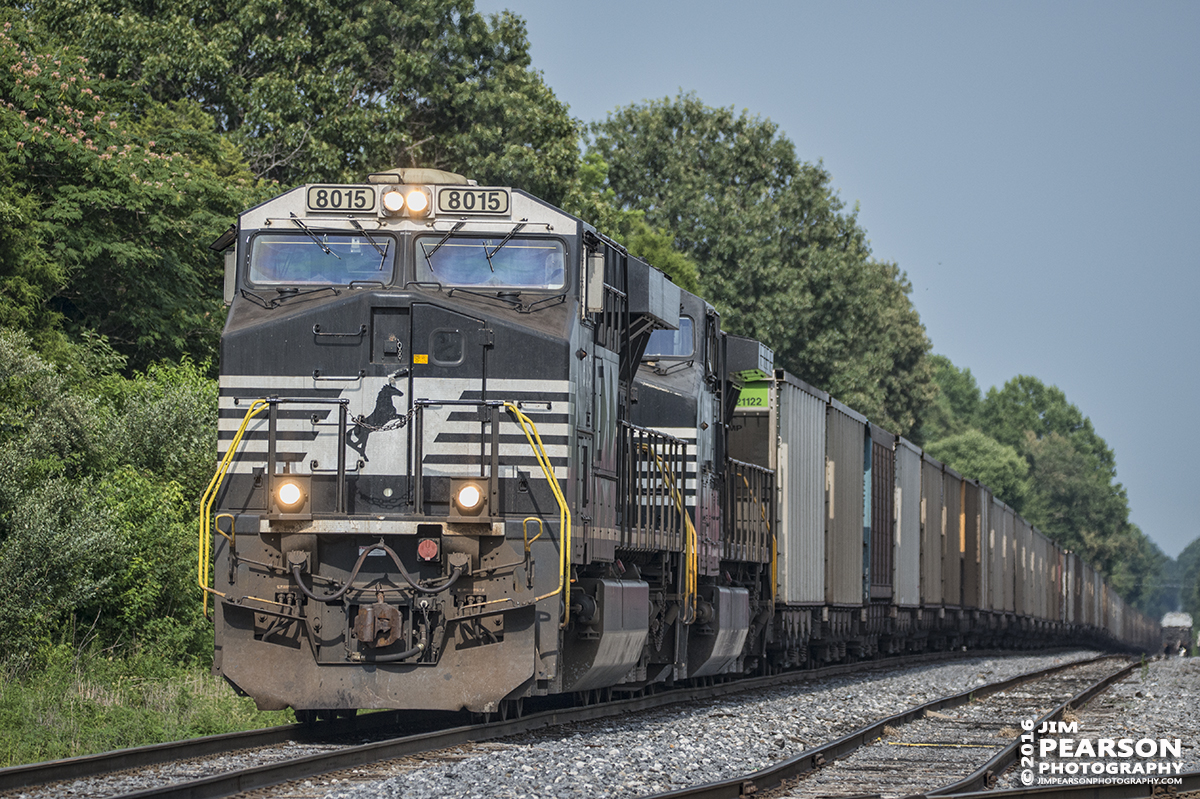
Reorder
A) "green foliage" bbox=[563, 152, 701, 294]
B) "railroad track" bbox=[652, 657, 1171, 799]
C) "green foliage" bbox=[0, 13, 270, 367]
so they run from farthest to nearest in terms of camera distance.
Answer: "green foliage" bbox=[563, 152, 701, 294] → "green foliage" bbox=[0, 13, 270, 367] → "railroad track" bbox=[652, 657, 1171, 799]

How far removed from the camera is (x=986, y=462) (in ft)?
276

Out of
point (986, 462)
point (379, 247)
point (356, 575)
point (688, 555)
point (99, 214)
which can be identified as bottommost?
point (356, 575)

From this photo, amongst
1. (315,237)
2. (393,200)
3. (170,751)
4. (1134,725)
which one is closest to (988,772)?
(1134,725)

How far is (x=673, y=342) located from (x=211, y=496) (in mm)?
6199

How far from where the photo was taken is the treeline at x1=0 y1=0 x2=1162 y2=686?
1534 cm

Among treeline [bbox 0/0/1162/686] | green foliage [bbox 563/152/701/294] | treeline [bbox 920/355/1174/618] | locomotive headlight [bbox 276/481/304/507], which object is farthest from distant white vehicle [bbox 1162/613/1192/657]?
locomotive headlight [bbox 276/481/304/507]

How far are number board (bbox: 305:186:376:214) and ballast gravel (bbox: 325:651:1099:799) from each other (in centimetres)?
418

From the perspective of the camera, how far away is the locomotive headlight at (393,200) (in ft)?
35.2

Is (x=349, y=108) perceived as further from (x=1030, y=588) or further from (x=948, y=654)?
(x=1030, y=588)

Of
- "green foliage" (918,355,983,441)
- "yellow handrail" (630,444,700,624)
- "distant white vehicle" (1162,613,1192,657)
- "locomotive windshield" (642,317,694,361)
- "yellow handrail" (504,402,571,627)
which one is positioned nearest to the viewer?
"yellow handrail" (504,402,571,627)

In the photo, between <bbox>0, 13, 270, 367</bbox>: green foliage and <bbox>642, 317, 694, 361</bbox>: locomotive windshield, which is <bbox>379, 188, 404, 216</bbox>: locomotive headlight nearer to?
<bbox>642, 317, 694, 361</bbox>: locomotive windshield

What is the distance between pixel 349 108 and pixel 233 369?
23.2 meters

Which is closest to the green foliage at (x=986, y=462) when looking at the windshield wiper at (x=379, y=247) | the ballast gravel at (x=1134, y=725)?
the ballast gravel at (x=1134, y=725)

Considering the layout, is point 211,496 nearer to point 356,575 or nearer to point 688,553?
point 356,575
